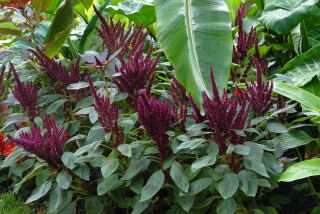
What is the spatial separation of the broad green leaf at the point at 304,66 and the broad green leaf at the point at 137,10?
2.99 feet

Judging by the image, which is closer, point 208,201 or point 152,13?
point 208,201

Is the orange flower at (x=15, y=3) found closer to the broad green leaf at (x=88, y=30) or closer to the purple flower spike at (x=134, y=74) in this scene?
the broad green leaf at (x=88, y=30)

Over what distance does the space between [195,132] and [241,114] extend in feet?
0.69

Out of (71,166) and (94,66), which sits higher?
(94,66)

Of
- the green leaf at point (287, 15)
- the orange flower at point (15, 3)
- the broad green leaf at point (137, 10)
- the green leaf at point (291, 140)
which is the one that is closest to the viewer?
the green leaf at point (291, 140)

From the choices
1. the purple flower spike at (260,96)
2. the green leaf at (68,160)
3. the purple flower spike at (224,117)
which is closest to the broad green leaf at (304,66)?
the purple flower spike at (260,96)

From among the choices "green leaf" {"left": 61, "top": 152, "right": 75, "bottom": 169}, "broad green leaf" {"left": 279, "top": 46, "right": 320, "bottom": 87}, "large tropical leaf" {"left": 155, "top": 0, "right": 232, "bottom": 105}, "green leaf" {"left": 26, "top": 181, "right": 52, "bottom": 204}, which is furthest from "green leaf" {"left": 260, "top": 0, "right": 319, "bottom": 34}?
"green leaf" {"left": 26, "top": 181, "right": 52, "bottom": 204}

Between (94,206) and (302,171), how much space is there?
0.84 meters

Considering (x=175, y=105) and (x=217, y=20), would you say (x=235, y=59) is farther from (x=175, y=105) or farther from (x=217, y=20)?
(x=175, y=105)

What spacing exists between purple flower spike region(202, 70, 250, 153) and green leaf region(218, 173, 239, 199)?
103 mm

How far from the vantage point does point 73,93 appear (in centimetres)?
214

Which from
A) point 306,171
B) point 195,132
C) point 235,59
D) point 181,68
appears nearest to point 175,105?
point 181,68

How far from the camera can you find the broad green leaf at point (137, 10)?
2.67 m

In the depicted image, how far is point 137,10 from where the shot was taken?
265 centimetres
